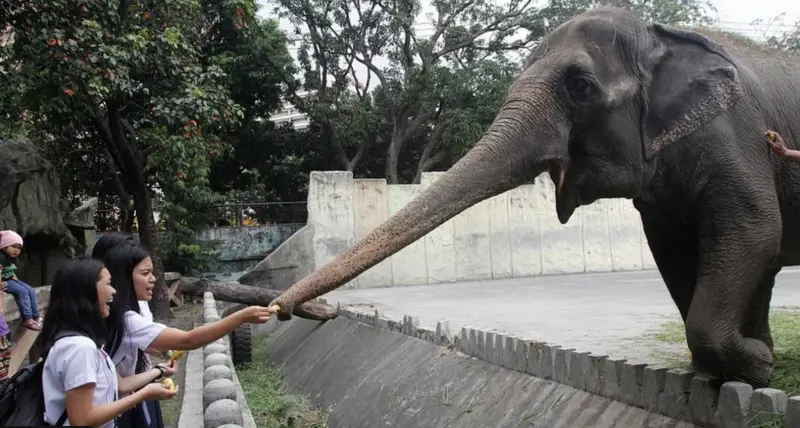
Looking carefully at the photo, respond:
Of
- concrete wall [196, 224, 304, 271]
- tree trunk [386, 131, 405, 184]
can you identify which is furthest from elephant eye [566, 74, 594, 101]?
tree trunk [386, 131, 405, 184]

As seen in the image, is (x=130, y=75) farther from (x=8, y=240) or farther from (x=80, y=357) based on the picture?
(x=80, y=357)

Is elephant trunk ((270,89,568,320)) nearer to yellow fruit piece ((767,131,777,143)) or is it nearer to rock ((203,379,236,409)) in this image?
rock ((203,379,236,409))

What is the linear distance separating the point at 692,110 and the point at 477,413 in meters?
3.11

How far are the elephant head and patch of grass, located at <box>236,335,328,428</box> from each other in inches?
183

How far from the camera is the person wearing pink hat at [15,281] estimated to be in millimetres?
6035

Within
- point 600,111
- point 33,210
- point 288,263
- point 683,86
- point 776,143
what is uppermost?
point 33,210

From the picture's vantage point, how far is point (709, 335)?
3.38 metres

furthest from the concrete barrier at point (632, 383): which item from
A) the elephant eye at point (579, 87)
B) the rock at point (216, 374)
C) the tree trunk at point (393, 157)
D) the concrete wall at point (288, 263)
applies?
the tree trunk at point (393, 157)

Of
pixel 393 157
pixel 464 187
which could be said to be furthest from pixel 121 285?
pixel 393 157

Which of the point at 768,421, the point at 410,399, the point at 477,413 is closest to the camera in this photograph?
the point at 768,421

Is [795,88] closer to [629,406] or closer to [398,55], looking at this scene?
[629,406]

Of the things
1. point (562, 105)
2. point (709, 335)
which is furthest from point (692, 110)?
point (709, 335)

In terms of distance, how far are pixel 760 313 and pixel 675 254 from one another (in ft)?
1.79

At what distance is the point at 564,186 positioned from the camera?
145 inches
